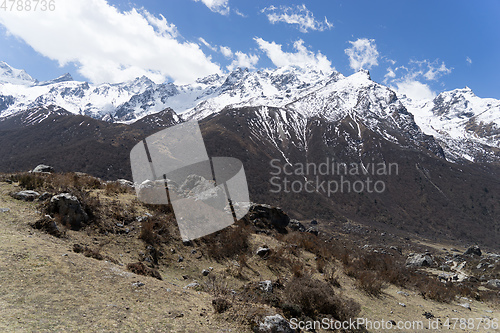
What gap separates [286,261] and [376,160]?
179873mm

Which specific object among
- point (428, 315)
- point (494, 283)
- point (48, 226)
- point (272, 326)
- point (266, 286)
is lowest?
point (494, 283)

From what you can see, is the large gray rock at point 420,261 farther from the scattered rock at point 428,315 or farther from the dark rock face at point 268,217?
the scattered rock at point 428,315

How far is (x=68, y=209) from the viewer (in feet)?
30.7

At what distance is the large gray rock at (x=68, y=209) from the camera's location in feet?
30.3

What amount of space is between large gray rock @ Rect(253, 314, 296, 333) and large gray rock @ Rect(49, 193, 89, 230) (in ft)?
24.2

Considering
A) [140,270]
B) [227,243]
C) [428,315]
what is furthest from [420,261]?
[140,270]

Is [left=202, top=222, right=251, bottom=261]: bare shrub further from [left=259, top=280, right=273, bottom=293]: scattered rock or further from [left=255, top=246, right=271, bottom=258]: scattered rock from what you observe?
[left=259, top=280, right=273, bottom=293]: scattered rock

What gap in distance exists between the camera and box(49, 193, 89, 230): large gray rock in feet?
30.3

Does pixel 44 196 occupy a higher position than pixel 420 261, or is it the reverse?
pixel 44 196

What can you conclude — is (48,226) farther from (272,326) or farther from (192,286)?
(272,326)

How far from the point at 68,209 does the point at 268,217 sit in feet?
42.7

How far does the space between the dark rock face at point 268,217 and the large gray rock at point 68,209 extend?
11.1 metres

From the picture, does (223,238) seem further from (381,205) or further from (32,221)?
(381,205)

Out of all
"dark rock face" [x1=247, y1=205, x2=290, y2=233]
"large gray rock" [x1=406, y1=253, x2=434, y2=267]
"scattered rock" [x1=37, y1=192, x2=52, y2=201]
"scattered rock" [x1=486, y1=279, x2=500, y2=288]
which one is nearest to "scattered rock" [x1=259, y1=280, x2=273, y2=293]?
"scattered rock" [x1=37, y1=192, x2=52, y2=201]
